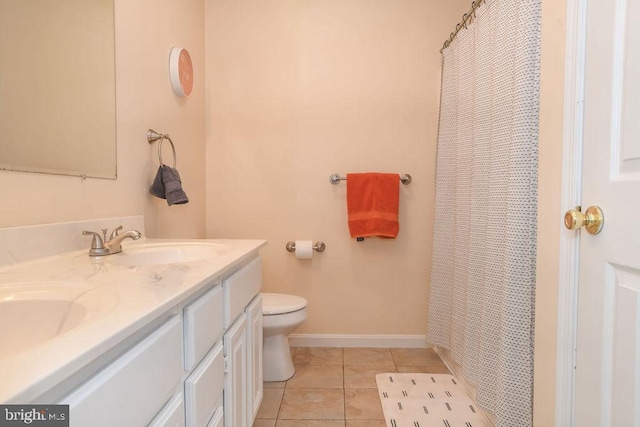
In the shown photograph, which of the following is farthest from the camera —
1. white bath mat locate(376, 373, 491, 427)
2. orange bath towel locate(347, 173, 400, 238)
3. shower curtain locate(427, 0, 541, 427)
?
orange bath towel locate(347, 173, 400, 238)

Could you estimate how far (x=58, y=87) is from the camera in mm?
1070

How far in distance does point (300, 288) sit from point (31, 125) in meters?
1.69

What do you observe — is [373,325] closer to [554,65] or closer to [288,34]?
[554,65]

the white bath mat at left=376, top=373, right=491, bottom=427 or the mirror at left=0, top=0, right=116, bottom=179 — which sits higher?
the mirror at left=0, top=0, right=116, bottom=179

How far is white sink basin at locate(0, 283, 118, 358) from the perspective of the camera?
0.58 m

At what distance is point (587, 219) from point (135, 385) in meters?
1.00

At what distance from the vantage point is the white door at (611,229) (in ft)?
2.29

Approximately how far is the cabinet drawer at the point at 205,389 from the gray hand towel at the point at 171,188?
0.80m

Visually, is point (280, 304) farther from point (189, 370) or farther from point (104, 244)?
point (189, 370)

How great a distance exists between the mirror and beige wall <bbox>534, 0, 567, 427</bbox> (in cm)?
148

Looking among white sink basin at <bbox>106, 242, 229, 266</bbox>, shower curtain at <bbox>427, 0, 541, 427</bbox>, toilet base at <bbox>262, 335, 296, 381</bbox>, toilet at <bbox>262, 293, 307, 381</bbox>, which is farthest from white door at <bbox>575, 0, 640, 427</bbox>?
toilet base at <bbox>262, 335, 296, 381</bbox>

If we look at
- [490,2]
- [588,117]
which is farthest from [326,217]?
[588,117]

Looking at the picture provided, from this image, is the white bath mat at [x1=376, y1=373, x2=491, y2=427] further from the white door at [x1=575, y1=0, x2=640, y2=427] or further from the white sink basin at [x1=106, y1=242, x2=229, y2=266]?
the white sink basin at [x1=106, y1=242, x2=229, y2=266]

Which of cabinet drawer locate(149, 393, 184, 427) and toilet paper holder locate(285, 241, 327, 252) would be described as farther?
toilet paper holder locate(285, 241, 327, 252)
